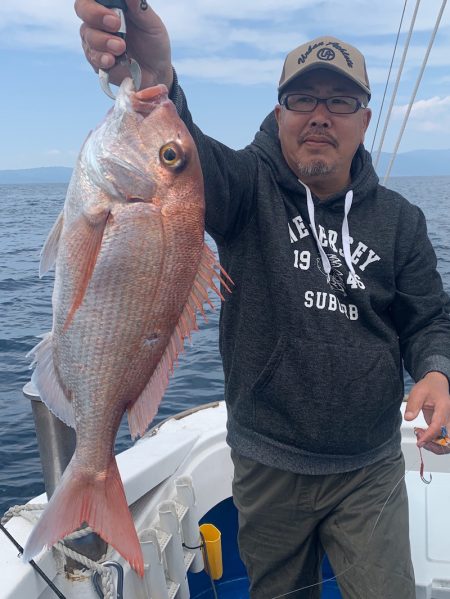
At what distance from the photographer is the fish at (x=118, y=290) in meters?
1.78

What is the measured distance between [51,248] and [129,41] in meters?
0.70

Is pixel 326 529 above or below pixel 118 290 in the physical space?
below

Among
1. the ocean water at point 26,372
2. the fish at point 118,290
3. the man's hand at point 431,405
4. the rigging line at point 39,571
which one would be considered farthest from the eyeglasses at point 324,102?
the ocean water at point 26,372

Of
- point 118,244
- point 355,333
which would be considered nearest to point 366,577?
point 355,333

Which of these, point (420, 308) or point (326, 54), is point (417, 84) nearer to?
point (326, 54)

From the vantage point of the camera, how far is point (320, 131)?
2.60m

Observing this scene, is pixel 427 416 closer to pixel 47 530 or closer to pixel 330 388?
pixel 330 388

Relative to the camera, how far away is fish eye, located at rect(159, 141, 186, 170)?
5.95ft

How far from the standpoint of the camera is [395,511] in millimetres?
2719

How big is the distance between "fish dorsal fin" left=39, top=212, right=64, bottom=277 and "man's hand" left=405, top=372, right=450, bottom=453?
4.40 ft

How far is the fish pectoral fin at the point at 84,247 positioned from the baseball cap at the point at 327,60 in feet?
4.19

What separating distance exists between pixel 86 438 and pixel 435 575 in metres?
2.22

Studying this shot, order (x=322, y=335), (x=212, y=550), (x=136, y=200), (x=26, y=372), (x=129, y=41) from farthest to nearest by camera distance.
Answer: (x=26, y=372)
(x=212, y=550)
(x=322, y=335)
(x=129, y=41)
(x=136, y=200)

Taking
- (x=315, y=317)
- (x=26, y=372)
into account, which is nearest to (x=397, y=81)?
(x=315, y=317)
